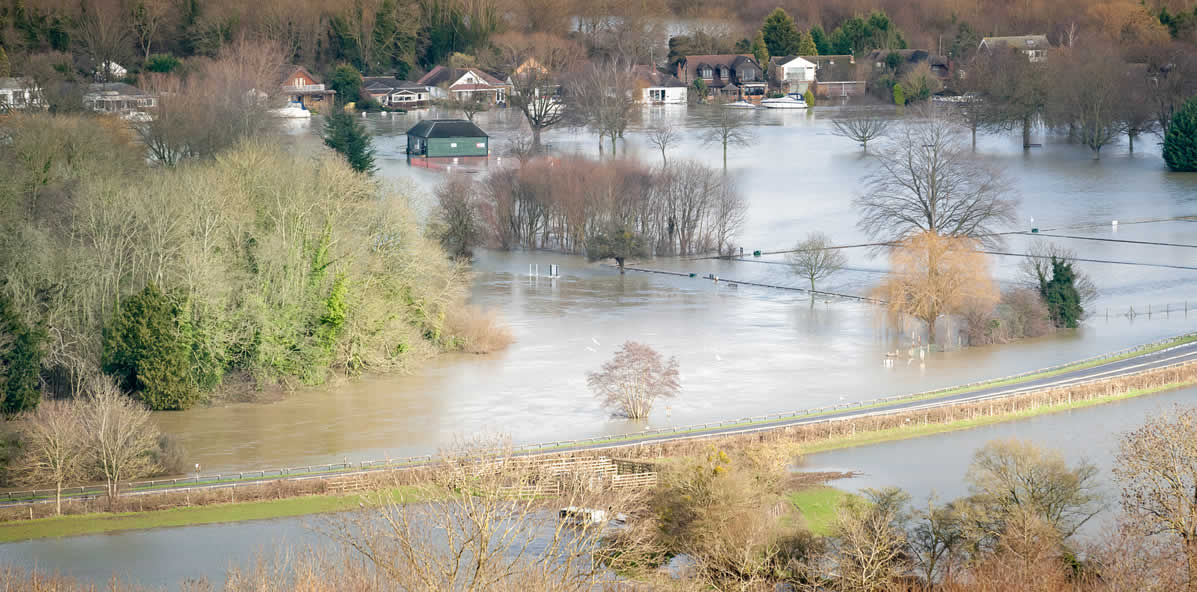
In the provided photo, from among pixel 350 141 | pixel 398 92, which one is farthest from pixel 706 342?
pixel 398 92

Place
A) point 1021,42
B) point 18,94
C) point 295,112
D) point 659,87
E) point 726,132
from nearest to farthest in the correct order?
point 18,94 < point 726,132 < point 295,112 < point 659,87 < point 1021,42

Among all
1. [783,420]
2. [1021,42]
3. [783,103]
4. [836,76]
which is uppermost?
[1021,42]

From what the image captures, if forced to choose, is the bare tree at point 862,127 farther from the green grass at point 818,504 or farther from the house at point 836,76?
the green grass at point 818,504

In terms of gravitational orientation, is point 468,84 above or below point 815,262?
above

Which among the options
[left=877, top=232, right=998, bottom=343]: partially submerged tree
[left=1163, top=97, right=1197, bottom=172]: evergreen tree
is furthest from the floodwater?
[left=1163, top=97, right=1197, bottom=172]: evergreen tree

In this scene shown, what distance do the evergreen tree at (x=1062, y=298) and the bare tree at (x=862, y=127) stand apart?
29.7 metres

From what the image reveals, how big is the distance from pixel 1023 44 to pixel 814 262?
4604cm

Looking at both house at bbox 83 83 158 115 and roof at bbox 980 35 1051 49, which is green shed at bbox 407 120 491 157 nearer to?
house at bbox 83 83 158 115

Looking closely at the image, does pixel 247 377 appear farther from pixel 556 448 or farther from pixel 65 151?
pixel 65 151

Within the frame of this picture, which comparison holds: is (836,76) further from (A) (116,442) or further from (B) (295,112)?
(A) (116,442)

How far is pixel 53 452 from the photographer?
2016cm

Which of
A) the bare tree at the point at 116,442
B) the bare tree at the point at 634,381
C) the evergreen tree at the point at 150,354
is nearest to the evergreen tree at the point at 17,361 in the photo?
the evergreen tree at the point at 150,354

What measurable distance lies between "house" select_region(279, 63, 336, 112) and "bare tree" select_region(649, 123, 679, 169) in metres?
14.2

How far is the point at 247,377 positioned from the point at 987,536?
12798 mm
